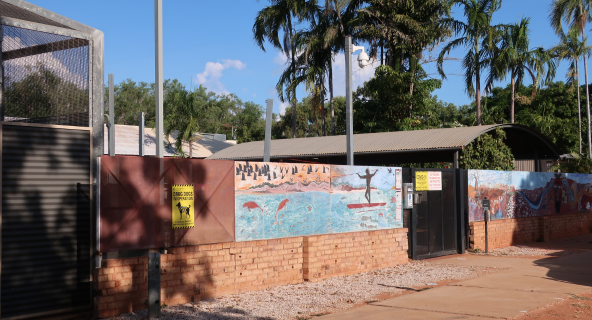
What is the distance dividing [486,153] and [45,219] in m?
20.0

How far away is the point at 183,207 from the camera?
348 inches

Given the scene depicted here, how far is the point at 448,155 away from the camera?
81.3 feet

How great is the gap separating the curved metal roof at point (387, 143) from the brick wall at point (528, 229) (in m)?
4.00

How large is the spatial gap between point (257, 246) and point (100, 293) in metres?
2.98

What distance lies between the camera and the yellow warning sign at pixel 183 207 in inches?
345

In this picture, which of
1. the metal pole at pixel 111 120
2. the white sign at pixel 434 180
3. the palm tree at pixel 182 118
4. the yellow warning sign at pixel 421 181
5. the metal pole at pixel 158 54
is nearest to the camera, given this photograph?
the metal pole at pixel 158 54

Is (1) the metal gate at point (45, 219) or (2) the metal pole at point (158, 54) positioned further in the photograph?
(2) the metal pole at point (158, 54)

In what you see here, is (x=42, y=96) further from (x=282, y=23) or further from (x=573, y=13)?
(x=573, y=13)

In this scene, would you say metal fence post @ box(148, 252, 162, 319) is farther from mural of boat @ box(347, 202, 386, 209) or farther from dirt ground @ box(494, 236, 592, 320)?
mural of boat @ box(347, 202, 386, 209)

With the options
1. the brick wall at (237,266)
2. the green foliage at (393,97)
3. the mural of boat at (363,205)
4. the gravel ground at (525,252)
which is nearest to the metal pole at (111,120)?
the brick wall at (237,266)

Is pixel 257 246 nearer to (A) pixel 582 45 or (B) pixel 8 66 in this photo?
(B) pixel 8 66

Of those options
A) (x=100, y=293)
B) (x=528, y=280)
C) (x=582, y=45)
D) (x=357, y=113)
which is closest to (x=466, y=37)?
(x=357, y=113)

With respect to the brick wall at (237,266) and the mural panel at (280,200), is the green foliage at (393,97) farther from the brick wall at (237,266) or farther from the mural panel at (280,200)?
the mural panel at (280,200)

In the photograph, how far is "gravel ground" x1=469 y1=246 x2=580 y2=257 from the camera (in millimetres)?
15531
